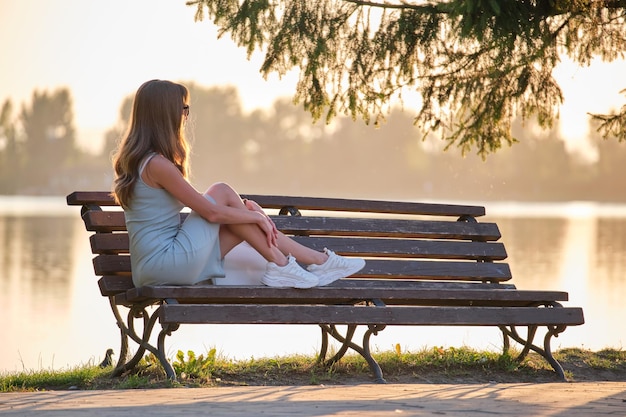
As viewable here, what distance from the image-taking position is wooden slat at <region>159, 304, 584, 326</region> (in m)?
4.63

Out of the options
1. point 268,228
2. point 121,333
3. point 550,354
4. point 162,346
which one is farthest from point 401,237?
point 162,346

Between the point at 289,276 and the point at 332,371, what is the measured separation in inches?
30.0

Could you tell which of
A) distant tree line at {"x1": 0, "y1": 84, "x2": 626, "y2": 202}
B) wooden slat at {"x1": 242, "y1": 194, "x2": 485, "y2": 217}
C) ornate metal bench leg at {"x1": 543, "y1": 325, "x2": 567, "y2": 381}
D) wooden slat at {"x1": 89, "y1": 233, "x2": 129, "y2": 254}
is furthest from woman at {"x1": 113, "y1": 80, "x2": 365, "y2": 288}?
distant tree line at {"x1": 0, "y1": 84, "x2": 626, "y2": 202}

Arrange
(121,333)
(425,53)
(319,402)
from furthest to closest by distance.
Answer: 1. (425,53)
2. (121,333)
3. (319,402)

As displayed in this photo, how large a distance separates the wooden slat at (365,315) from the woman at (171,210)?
0.22 meters

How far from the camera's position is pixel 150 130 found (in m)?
4.98

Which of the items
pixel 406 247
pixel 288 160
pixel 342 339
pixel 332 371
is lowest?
pixel 332 371

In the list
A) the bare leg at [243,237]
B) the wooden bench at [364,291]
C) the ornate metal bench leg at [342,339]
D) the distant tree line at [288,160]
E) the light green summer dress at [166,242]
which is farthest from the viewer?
the distant tree line at [288,160]

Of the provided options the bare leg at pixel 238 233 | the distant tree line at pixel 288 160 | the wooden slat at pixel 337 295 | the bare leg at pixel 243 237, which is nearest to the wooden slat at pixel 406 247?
the wooden slat at pixel 337 295

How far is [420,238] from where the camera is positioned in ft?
21.2

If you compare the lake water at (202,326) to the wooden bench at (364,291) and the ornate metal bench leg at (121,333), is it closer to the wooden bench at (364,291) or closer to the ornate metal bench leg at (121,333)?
the ornate metal bench leg at (121,333)

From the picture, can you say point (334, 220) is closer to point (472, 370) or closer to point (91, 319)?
point (472, 370)

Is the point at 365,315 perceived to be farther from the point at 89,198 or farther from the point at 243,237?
the point at 89,198

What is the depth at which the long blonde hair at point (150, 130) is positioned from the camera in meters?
4.95
